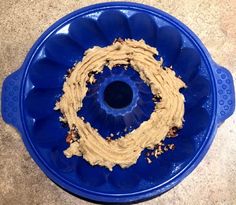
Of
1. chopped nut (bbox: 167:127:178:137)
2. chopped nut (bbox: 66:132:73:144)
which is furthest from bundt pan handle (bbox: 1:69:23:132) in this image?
chopped nut (bbox: 167:127:178:137)

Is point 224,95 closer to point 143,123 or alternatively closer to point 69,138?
point 143,123

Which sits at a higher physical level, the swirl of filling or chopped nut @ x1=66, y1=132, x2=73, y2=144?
the swirl of filling

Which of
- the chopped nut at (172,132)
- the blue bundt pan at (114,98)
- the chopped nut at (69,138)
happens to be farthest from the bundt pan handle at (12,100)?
the chopped nut at (172,132)

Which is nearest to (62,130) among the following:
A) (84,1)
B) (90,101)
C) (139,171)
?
(90,101)

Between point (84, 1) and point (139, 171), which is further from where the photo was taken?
point (84, 1)

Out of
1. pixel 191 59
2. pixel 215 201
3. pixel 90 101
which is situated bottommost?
pixel 215 201

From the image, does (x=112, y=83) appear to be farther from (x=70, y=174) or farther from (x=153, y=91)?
(x=70, y=174)

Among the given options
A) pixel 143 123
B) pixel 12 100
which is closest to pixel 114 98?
pixel 143 123

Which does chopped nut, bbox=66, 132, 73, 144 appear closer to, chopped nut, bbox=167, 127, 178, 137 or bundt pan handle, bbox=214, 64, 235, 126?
chopped nut, bbox=167, 127, 178, 137
